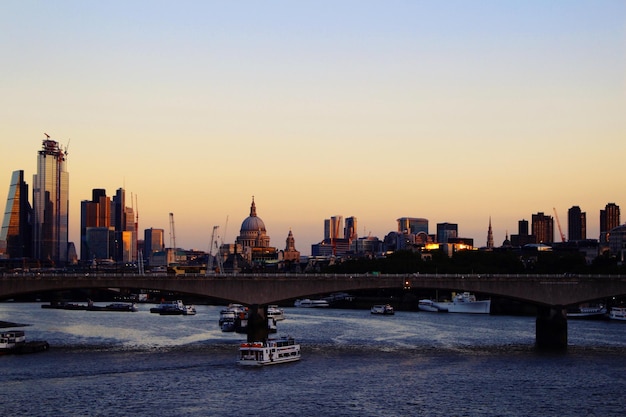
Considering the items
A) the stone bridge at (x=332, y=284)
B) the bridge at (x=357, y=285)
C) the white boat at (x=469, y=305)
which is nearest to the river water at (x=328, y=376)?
the bridge at (x=357, y=285)

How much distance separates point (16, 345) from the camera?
97.8m

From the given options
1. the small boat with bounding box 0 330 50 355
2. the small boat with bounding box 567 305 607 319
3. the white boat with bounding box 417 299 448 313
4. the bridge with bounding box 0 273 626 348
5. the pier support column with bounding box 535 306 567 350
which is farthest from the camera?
the white boat with bounding box 417 299 448 313

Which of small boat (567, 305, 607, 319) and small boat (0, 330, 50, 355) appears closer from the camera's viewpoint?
small boat (0, 330, 50, 355)

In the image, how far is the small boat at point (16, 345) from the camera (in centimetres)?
9700

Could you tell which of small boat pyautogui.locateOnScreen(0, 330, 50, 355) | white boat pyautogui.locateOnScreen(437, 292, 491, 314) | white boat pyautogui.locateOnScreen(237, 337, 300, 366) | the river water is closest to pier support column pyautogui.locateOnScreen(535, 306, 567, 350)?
the river water

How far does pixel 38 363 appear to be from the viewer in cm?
8794

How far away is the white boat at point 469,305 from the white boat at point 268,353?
83.4m

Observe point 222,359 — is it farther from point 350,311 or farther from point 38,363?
point 350,311

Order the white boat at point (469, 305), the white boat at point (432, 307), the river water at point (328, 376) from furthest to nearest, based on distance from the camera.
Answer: the white boat at point (432, 307) < the white boat at point (469, 305) < the river water at point (328, 376)

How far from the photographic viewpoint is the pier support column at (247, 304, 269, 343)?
108 metres

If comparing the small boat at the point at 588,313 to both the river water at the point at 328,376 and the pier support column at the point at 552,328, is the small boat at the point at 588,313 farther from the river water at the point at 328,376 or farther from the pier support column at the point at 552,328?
the pier support column at the point at 552,328

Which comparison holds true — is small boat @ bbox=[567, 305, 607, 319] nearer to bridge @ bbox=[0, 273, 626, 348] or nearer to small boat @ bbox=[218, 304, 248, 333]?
bridge @ bbox=[0, 273, 626, 348]

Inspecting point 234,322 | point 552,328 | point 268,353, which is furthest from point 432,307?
point 268,353

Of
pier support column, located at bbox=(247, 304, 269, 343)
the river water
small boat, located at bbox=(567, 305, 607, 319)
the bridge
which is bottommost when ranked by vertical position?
the river water
